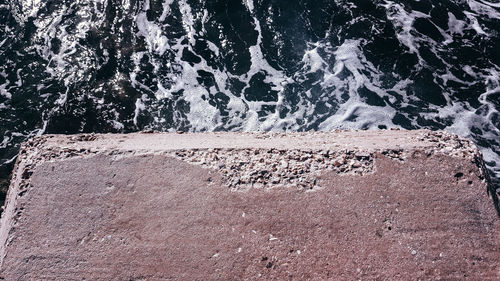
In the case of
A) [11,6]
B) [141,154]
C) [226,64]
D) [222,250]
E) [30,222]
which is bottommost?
[222,250]

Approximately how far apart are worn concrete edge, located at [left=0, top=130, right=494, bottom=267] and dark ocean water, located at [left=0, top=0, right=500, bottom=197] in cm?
174

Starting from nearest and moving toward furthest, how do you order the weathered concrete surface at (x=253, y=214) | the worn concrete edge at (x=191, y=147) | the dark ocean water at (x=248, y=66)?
the weathered concrete surface at (x=253, y=214) < the worn concrete edge at (x=191, y=147) < the dark ocean water at (x=248, y=66)

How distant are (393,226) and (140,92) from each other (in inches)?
216

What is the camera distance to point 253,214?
3654 millimetres

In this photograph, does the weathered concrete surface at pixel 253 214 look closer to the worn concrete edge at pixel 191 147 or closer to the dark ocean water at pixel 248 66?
the worn concrete edge at pixel 191 147

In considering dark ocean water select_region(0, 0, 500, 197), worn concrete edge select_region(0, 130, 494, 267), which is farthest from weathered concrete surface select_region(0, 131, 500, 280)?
dark ocean water select_region(0, 0, 500, 197)

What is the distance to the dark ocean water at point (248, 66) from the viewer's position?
21.4ft

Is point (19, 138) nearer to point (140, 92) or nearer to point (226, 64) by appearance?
point (140, 92)

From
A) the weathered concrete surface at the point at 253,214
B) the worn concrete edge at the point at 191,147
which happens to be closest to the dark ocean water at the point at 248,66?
the worn concrete edge at the point at 191,147

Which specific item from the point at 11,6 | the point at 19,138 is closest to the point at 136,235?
the point at 19,138

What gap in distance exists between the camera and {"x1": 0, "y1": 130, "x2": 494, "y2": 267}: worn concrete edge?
400 cm

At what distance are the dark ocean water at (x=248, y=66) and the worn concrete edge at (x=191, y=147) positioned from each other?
174 centimetres

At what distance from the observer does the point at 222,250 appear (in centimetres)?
351

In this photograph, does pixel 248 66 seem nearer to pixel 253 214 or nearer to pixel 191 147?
pixel 191 147
